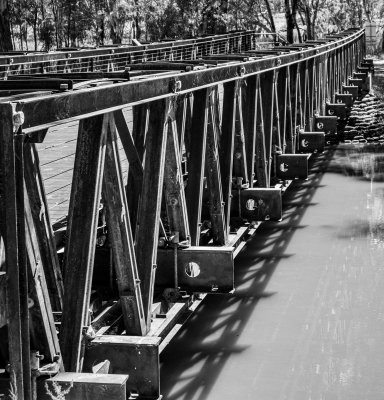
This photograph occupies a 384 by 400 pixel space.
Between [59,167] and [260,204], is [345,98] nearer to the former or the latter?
[260,204]

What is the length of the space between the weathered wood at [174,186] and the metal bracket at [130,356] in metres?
2.11

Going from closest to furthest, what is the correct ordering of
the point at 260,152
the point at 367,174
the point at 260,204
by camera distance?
the point at 260,204
the point at 260,152
the point at 367,174

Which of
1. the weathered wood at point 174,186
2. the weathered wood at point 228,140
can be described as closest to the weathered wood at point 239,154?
the weathered wood at point 228,140

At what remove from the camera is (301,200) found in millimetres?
19484

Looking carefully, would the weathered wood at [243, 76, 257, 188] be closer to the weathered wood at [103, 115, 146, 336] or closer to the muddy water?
the muddy water

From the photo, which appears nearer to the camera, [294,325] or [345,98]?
[294,325]

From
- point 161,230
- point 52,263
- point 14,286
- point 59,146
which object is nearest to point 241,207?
point 59,146

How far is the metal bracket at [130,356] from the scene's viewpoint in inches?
243

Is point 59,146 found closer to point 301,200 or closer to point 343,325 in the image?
point 343,325

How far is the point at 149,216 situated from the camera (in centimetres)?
733

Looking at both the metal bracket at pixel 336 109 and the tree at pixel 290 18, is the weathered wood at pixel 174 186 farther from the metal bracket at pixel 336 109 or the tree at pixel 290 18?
the tree at pixel 290 18

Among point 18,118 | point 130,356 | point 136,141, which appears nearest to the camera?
point 18,118

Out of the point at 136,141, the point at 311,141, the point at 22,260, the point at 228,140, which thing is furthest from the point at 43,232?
the point at 311,141

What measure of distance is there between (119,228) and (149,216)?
940 mm
